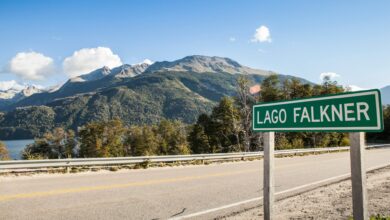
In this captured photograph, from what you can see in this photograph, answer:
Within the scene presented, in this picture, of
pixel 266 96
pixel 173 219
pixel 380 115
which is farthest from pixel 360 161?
pixel 266 96

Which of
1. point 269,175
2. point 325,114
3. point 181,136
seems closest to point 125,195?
point 269,175

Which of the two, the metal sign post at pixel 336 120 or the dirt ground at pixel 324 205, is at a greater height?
the metal sign post at pixel 336 120

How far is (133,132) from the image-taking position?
86.8 metres

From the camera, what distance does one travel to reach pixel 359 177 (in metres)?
2.96

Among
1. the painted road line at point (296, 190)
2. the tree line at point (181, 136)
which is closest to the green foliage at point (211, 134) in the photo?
the tree line at point (181, 136)

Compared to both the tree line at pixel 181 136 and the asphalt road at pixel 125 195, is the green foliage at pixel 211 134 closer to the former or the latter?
the tree line at pixel 181 136

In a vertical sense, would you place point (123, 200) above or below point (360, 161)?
below

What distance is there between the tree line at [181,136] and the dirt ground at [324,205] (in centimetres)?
3302

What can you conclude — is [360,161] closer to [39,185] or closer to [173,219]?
[173,219]

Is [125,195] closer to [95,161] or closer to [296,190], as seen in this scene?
[296,190]

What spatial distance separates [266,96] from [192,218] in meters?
49.1

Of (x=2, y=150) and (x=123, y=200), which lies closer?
(x=123, y=200)

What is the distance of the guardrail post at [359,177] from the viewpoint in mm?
2932

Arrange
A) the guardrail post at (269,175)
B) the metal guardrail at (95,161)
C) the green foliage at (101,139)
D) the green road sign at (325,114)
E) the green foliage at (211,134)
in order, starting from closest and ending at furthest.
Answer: the green road sign at (325,114) < the guardrail post at (269,175) < the metal guardrail at (95,161) < the green foliage at (211,134) < the green foliage at (101,139)
